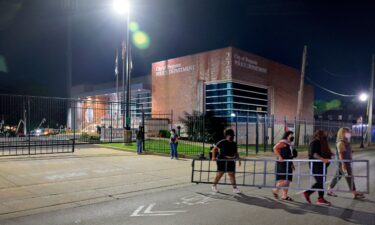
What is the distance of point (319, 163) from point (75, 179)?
7.41 meters

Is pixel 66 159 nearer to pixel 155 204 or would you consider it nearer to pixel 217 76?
pixel 155 204

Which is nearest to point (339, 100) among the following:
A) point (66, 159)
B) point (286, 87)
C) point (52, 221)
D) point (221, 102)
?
point (286, 87)

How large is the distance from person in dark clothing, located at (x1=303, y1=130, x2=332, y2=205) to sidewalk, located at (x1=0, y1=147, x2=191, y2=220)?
165 inches

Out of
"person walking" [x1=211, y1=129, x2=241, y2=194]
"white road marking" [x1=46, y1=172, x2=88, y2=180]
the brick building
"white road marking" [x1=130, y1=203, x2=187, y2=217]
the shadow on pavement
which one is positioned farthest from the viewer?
the brick building

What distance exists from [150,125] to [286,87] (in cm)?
1727

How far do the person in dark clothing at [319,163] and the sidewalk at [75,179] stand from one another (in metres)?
4.18

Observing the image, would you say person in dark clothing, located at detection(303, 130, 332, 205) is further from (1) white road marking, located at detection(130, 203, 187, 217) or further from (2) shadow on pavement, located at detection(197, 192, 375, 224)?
(1) white road marking, located at detection(130, 203, 187, 217)

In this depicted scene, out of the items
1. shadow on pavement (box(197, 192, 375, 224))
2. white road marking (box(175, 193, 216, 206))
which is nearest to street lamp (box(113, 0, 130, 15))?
white road marking (box(175, 193, 216, 206))

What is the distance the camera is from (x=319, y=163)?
8367 mm

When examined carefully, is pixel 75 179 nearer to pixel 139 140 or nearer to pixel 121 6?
pixel 139 140

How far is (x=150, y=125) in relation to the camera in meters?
33.0

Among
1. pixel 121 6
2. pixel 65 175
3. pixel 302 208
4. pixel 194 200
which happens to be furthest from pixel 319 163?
pixel 121 6

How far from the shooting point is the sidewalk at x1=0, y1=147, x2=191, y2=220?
8453 mm

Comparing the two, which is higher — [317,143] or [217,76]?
[217,76]
